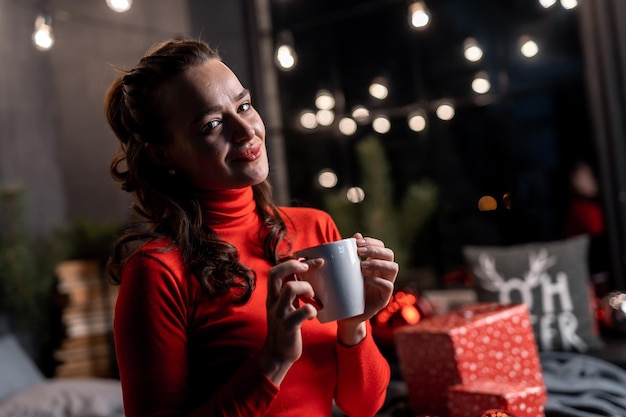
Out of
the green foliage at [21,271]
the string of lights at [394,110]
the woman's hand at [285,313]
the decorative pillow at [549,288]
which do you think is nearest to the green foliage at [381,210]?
the string of lights at [394,110]

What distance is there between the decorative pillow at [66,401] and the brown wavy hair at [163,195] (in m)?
1.95

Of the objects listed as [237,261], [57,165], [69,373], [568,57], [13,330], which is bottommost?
[69,373]

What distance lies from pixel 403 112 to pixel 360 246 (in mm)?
3964

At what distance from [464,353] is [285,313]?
1.41 m

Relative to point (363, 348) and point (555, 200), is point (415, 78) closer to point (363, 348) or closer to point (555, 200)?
point (555, 200)

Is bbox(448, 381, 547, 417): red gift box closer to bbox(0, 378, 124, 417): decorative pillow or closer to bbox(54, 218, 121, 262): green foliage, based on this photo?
bbox(0, 378, 124, 417): decorative pillow

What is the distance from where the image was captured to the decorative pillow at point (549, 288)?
3238mm

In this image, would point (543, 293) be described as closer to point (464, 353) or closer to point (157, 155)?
point (464, 353)

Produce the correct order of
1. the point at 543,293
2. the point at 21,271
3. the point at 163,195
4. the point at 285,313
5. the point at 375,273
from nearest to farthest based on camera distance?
the point at 285,313, the point at 375,273, the point at 163,195, the point at 543,293, the point at 21,271

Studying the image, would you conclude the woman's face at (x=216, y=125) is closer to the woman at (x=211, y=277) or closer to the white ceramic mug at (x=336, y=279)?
the woman at (x=211, y=277)

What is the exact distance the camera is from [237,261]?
3.95 feet

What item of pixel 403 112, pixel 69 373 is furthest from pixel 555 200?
pixel 69 373

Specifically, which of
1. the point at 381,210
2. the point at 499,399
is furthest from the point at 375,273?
the point at 381,210

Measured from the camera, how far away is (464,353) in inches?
Answer: 88.7
